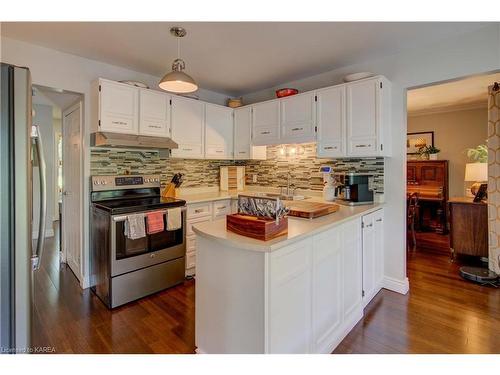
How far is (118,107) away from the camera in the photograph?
2699mm

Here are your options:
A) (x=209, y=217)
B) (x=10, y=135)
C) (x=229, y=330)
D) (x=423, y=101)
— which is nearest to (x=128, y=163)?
(x=209, y=217)

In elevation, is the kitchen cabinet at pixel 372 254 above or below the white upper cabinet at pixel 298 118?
below

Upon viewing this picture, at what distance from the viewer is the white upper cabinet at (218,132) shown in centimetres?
352

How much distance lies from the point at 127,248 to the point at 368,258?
2.25m

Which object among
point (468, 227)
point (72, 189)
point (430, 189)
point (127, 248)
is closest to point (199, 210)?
point (127, 248)

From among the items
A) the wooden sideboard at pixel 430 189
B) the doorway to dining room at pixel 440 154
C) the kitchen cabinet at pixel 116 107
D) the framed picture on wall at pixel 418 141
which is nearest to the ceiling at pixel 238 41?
the kitchen cabinet at pixel 116 107

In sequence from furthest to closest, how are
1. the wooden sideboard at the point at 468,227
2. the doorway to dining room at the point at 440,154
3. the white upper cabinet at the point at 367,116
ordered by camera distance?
the doorway to dining room at the point at 440,154 → the wooden sideboard at the point at 468,227 → the white upper cabinet at the point at 367,116

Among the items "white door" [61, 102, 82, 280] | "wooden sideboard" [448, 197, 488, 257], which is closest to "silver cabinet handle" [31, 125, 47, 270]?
"white door" [61, 102, 82, 280]

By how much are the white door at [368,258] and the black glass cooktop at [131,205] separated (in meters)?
1.85

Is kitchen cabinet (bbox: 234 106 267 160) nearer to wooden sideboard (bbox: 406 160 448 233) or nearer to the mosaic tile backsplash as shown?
the mosaic tile backsplash

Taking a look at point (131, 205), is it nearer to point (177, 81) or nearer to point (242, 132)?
point (177, 81)

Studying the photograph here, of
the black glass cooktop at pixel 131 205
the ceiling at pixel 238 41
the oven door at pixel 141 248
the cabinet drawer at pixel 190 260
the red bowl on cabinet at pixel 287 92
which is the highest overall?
the ceiling at pixel 238 41

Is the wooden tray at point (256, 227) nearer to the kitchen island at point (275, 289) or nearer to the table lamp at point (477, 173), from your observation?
the kitchen island at point (275, 289)

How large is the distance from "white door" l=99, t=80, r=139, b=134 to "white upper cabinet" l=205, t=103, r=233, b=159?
944 millimetres
